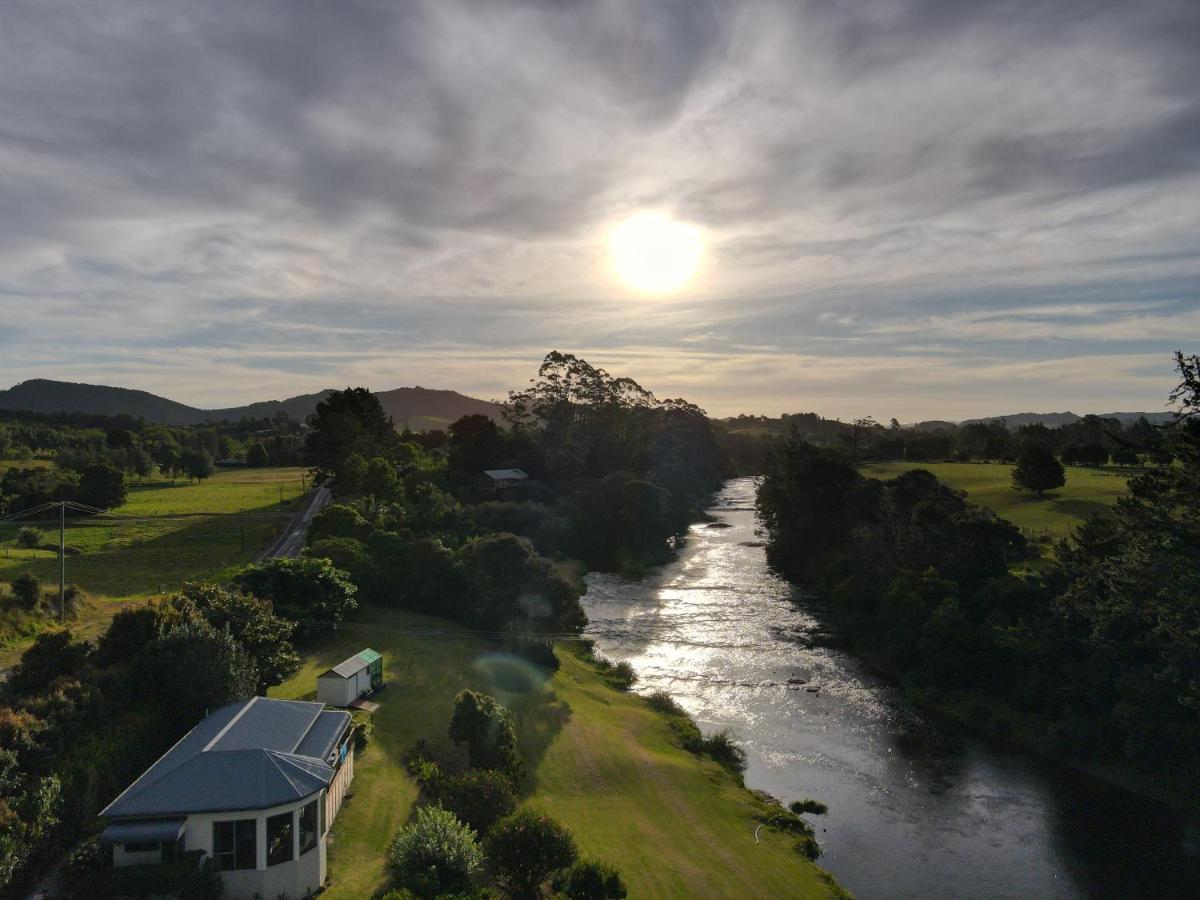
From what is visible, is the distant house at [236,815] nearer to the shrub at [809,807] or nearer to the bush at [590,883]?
the bush at [590,883]

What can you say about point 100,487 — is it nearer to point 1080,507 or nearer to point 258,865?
point 258,865

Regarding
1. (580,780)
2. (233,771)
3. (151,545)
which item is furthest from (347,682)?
(151,545)

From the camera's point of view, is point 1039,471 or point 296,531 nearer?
point 296,531

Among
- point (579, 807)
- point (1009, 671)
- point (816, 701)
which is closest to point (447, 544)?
point (816, 701)

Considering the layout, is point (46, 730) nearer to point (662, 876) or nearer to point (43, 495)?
point (662, 876)

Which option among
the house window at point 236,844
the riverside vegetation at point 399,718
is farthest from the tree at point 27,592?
the house window at point 236,844

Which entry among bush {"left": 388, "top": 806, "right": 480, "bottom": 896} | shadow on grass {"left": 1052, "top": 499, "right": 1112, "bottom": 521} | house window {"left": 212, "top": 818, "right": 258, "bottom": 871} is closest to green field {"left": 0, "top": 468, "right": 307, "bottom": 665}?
house window {"left": 212, "top": 818, "right": 258, "bottom": 871}
